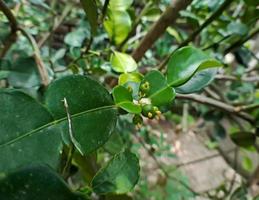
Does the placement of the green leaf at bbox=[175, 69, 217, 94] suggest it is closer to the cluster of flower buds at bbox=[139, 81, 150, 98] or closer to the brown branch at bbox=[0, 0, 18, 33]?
the cluster of flower buds at bbox=[139, 81, 150, 98]

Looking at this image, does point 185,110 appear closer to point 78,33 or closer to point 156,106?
point 78,33

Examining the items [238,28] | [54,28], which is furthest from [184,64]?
[54,28]

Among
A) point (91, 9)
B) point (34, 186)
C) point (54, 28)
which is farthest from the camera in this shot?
point (54, 28)

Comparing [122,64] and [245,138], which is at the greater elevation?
[122,64]

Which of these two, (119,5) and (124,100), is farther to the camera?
(119,5)

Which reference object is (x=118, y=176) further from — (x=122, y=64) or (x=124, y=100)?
(x=122, y=64)

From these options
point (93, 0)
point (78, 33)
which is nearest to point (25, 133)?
point (93, 0)
